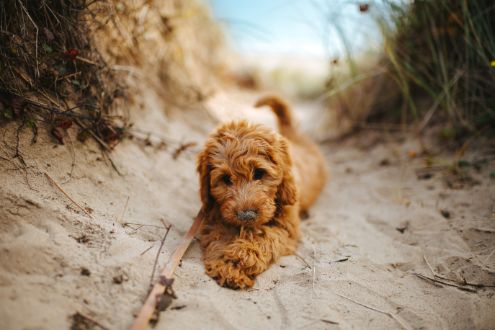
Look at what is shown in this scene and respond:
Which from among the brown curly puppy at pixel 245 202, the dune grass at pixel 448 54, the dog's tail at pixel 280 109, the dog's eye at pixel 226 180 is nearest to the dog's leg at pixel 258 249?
the brown curly puppy at pixel 245 202

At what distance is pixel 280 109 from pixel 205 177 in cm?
183

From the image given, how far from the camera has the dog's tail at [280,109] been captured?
4070 mm

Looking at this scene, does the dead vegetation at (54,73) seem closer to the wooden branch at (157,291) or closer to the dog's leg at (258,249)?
the wooden branch at (157,291)

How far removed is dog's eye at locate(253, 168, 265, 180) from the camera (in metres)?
2.73

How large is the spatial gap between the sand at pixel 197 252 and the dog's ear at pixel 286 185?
0.49 m

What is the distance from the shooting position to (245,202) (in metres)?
2.50

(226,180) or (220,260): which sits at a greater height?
(226,180)

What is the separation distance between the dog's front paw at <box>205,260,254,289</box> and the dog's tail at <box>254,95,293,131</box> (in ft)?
6.84

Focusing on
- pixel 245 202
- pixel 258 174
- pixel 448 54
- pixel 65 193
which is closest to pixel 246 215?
pixel 245 202

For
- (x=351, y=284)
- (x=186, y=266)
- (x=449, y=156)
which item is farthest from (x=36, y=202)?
(x=449, y=156)

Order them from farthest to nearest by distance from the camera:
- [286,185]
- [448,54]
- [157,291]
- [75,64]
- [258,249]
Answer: [448,54], [75,64], [286,185], [258,249], [157,291]

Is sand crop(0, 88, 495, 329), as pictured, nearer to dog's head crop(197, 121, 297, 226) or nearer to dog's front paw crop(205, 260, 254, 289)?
dog's front paw crop(205, 260, 254, 289)

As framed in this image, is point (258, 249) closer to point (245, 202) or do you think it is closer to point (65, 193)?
point (245, 202)

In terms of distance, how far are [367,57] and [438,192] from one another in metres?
2.68
